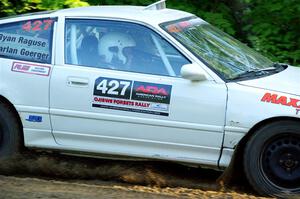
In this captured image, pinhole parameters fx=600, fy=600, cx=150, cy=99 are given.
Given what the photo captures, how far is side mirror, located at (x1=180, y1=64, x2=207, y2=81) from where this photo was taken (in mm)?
5375

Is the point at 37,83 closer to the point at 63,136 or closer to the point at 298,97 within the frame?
the point at 63,136

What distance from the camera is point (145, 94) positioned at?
5.48 metres

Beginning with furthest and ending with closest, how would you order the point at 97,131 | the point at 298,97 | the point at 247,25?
the point at 247,25
the point at 97,131
the point at 298,97

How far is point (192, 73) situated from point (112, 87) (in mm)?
760

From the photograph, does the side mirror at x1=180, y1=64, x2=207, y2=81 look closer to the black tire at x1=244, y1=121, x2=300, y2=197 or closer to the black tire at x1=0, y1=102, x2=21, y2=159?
the black tire at x1=244, y1=121, x2=300, y2=197

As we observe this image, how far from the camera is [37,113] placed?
5.80 m

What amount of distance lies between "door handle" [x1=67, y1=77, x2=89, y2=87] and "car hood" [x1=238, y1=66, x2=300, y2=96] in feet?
4.73

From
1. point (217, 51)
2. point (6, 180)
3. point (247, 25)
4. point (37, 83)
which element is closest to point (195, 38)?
point (217, 51)

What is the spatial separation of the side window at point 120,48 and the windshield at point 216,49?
19 cm

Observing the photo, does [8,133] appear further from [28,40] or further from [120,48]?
[120,48]

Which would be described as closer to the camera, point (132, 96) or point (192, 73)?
point (192, 73)

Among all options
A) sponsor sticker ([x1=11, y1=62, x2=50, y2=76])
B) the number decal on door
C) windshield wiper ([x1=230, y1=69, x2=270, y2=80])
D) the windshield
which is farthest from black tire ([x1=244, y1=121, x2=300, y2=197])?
sponsor sticker ([x1=11, y1=62, x2=50, y2=76])

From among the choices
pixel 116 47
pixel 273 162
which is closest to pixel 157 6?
pixel 116 47

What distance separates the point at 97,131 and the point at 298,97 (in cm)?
187
